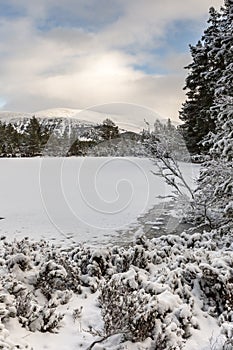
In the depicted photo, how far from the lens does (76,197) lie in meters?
13.8

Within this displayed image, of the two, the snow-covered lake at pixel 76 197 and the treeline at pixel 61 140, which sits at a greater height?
the treeline at pixel 61 140

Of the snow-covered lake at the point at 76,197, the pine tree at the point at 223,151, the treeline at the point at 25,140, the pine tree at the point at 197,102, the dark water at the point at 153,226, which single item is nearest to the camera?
the pine tree at the point at 223,151

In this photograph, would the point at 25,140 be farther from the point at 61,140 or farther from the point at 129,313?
the point at 129,313

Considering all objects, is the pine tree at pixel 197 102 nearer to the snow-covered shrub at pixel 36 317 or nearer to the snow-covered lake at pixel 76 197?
the snow-covered lake at pixel 76 197

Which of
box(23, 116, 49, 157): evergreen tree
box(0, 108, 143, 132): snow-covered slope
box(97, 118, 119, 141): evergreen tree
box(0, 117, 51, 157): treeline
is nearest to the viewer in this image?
box(0, 108, 143, 132): snow-covered slope

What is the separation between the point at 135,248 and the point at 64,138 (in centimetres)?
2418

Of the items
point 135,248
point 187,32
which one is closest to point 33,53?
point 187,32

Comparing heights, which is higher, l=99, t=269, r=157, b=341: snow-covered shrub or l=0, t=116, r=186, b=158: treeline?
l=0, t=116, r=186, b=158: treeline

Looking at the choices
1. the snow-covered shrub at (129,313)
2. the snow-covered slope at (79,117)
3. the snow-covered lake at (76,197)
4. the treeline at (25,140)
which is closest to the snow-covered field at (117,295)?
the snow-covered shrub at (129,313)

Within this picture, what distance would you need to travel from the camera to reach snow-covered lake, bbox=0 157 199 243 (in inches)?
378

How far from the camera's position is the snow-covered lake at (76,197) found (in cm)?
959

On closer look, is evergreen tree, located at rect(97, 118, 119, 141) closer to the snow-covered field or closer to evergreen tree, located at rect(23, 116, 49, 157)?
evergreen tree, located at rect(23, 116, 49, 157)

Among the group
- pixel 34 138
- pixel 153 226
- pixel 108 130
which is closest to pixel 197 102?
pixel 108 130

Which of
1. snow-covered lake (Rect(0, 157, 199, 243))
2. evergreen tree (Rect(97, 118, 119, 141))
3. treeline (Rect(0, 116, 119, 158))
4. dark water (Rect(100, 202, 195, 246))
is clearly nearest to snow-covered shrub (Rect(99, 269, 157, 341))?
dark water (Rect(100, 202, 195, 246))
